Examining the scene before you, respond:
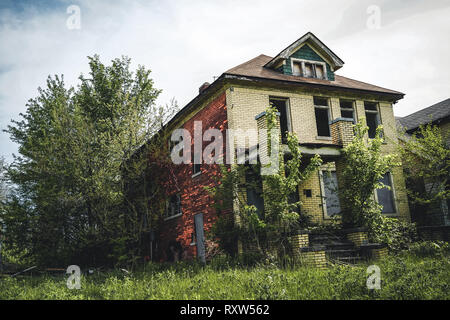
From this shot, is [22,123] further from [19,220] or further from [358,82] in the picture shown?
[358,82]

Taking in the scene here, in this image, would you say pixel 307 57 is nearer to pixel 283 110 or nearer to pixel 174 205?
pixel 283 110

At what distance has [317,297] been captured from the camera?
19.4 ft

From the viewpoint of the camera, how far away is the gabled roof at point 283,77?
14386mm

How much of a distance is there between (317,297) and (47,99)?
69.4 ft

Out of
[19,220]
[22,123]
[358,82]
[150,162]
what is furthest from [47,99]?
[358,82]

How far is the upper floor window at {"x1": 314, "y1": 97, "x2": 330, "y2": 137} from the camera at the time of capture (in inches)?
613

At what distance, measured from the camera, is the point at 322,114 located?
16.2 metres

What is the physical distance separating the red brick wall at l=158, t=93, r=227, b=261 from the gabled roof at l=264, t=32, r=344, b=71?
11.1 feet

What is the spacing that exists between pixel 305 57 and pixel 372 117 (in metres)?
4.33

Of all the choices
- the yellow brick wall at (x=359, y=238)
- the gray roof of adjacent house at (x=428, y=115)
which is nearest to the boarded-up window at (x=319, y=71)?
the gray roof of adjacent house at (x=428, y=115)

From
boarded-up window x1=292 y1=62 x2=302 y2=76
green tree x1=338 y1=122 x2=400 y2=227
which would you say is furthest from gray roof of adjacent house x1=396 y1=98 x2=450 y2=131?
green tree x1=338 y1=122 x2=400 y2=227

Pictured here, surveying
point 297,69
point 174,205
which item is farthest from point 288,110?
point 174,205

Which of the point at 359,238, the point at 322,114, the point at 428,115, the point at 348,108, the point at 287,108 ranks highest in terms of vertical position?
the point at 428,115

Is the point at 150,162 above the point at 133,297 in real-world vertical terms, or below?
above
